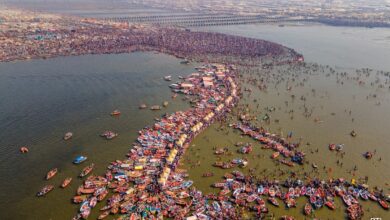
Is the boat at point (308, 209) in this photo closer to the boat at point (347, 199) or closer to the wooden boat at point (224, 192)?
the boat at point (347, 199)

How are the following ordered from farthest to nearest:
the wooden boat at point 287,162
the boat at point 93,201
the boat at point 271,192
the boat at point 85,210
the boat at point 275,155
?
the boat at point 275,155, the wooden boat at point 287,162, the boat at point 271,192, the boat at point 93,201, the boat at point 85,210

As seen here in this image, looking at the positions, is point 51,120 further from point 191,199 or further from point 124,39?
point 124,39

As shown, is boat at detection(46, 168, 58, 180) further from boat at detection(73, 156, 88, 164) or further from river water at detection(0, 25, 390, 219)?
boat at detection(73, 156, 88, 164)

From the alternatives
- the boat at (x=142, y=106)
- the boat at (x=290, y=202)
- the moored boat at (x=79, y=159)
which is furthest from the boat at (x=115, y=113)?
the boat at (x=290, y=202)

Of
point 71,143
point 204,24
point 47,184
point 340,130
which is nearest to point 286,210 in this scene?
point 340,130

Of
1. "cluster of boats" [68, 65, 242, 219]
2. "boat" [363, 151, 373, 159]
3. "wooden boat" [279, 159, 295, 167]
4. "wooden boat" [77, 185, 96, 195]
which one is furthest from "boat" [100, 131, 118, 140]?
"boat" [363, 151, 373, 159]

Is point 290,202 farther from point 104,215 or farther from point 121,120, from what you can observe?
point 121,120

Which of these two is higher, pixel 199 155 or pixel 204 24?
pixel 204 24

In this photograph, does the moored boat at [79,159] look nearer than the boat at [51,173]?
No
